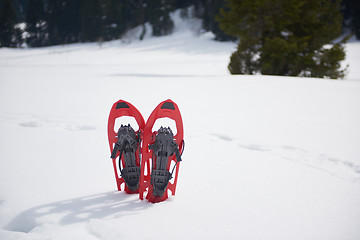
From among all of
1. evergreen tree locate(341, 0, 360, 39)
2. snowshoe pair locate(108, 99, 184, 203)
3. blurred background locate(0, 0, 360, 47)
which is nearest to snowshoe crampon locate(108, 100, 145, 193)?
snowshoe pair locate(108, 99, 184, 203)

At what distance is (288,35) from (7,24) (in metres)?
31.4

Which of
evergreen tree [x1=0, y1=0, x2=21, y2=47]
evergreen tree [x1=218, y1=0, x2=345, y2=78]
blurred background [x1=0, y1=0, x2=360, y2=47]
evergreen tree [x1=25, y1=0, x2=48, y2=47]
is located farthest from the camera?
evergreen tree [x1=25, y1=0, x2=48, y2=47]

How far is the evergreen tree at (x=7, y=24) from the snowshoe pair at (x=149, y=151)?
33056mm

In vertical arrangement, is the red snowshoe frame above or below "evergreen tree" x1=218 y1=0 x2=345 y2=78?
below

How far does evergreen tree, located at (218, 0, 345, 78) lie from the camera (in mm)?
9031

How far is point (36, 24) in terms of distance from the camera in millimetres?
33562

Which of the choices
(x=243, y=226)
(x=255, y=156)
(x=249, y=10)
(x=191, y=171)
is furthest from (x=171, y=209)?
(x=249, y=10)

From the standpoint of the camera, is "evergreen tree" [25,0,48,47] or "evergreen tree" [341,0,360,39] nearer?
"evergreen tree" [341,0,360,39]

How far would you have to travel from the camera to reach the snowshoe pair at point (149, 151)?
1.90 metres

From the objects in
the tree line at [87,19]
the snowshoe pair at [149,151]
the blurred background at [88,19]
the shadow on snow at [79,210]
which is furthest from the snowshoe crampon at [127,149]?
the tree line at [87,19]

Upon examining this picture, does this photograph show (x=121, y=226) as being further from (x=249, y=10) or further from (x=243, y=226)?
(x=249, y=10)

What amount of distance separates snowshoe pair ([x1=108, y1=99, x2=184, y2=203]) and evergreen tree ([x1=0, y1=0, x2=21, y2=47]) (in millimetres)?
33056

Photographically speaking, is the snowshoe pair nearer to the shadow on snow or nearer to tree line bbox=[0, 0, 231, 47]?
the shadow on snow

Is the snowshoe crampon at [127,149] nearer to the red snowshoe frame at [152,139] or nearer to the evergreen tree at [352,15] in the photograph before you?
the red snowshoe frame at [152,139]
